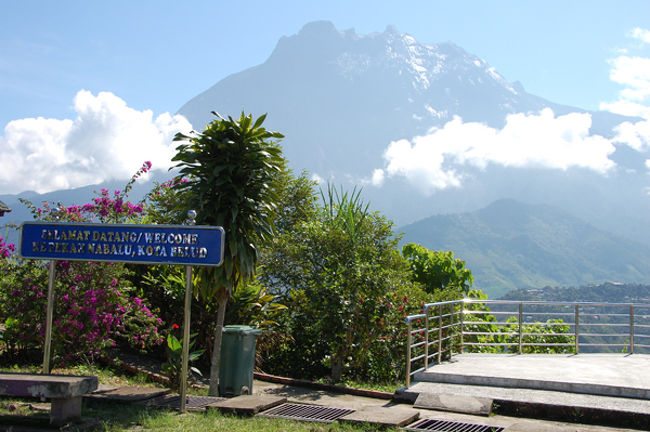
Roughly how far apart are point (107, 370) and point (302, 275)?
16.1 feet

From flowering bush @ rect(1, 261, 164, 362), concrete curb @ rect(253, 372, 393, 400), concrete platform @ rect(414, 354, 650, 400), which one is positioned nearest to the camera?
concrete platform @ rect(414, 354, 650, 400)

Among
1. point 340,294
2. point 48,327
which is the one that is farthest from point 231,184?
point 48,327

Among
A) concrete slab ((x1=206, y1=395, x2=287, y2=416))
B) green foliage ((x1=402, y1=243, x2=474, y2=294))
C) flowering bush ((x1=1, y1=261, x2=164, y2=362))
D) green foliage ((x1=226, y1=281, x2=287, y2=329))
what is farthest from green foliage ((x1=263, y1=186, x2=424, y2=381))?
green foliage ((x1=402, y1=243, x2=474, y2=294))

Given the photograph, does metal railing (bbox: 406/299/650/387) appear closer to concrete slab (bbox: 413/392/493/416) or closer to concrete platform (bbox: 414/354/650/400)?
concrete platform (bbox: 414/354/650/400)

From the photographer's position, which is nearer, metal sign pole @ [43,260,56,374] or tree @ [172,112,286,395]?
metal sign pole @ [43,260,56,374]

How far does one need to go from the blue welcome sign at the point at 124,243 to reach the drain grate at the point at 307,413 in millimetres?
2242

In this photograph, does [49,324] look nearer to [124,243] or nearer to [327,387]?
[124,243]

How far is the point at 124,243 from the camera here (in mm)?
8555

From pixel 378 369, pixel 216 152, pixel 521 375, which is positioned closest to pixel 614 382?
pixel 521 375

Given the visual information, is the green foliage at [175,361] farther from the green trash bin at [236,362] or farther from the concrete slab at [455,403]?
the concrete slab at [455,403]

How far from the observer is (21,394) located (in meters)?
6.57

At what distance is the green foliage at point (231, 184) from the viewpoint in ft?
32.0

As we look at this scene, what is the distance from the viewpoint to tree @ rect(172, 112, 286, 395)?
9758mm

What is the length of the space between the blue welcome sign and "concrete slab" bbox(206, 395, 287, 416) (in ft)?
6.41
